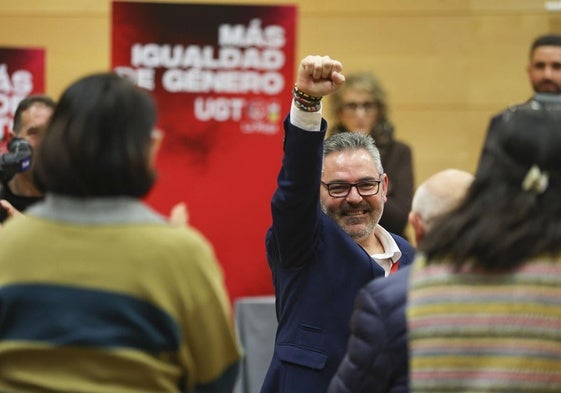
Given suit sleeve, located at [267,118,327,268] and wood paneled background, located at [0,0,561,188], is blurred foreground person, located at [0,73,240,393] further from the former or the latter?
wood paneled background, located at [0,0,561,188]

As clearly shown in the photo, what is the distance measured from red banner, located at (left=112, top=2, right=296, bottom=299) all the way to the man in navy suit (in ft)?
6.78

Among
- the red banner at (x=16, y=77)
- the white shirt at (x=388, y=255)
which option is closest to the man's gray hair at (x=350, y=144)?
the white shirt at (x=388, y=255)

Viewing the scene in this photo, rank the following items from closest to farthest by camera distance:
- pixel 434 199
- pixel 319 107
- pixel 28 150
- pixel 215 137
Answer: pixel 434 199 → pixel 319 107 → pixel 28 150 → pixel 215 137

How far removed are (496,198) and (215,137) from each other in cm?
331

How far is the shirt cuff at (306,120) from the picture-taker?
3189mm

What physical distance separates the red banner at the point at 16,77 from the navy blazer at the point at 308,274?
2.57 metres

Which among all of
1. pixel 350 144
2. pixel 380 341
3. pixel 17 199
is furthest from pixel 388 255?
pixel 17 199

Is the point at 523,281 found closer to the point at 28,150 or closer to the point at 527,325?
the point at 527,325

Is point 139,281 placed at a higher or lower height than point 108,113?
lower

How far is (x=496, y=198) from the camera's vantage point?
2.39 metres

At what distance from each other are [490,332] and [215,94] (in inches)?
131

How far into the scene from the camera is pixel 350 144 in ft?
11.9

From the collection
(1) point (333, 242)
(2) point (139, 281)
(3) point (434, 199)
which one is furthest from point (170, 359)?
(1) point (333, 242)

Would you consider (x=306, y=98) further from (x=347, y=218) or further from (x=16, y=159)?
(x=16, y=159)
